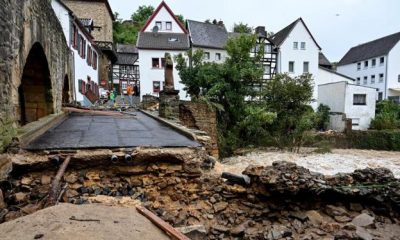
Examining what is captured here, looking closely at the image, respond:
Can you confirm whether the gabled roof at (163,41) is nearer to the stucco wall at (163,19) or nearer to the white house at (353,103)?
the stucco wall at (163,19)

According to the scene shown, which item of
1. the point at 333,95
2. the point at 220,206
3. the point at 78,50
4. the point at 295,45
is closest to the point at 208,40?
the point at 295,45

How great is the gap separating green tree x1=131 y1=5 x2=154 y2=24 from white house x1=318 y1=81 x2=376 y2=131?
38033 millimetres

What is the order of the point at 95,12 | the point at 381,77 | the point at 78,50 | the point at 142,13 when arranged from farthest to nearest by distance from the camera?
the point at 142,13 < the point at 381,77 < the point at 95,12 < the point at 78,50

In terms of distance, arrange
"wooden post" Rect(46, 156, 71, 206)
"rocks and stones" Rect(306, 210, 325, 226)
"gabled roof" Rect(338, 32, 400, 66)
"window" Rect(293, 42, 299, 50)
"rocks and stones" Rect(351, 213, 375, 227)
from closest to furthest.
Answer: "wooden post" Rect(46, 156, 71, 206) → "rocks and stones" Rect(306, 210, 325, 226) → "rocks and stones" Rect(351, 213, 375, 227) → "window" Rect(293, 42, 299, 50) → "gabled roof" Rect(338, 32, 400, 66)

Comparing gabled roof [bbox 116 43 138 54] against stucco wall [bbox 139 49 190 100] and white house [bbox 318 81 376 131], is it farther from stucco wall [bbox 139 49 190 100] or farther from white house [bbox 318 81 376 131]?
white house [bbox 318 81 376 131]

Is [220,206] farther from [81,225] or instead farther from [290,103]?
[290,103]

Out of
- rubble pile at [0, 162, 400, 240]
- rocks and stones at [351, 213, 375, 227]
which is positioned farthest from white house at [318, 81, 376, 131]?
rocks and stones at [351, 213, 375, 227]

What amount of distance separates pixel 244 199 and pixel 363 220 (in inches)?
93.4

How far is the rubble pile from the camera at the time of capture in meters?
3.64

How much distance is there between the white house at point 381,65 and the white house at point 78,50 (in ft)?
106

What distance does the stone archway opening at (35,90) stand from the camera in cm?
690

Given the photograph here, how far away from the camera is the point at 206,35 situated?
3131 cm

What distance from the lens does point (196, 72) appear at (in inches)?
630

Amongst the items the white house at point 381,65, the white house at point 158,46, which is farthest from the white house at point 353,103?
the white house at point 158,46
